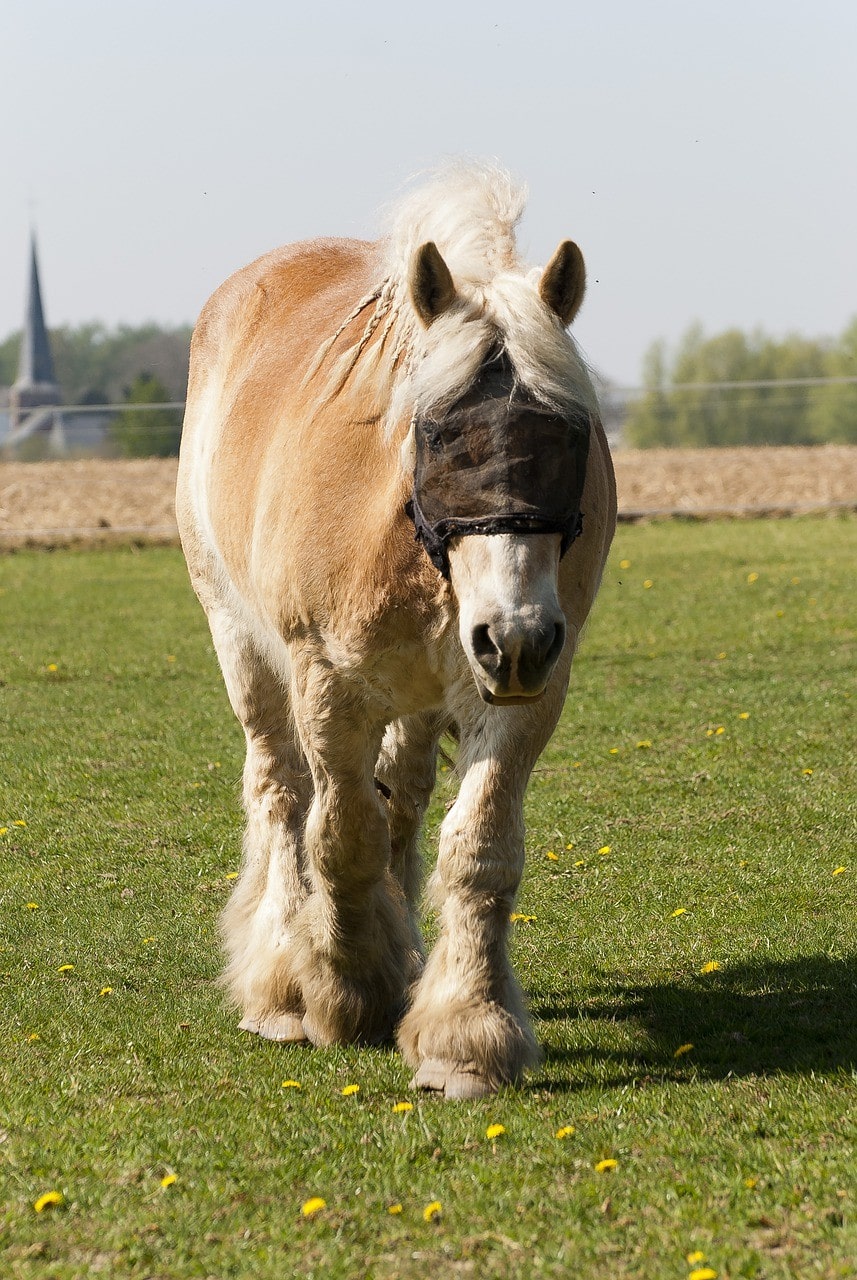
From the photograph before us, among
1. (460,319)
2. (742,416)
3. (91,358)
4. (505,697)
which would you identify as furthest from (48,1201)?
(91,358)

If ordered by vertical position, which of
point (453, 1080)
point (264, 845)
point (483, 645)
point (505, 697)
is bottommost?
point (264, 845)

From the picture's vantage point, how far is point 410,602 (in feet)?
12.2

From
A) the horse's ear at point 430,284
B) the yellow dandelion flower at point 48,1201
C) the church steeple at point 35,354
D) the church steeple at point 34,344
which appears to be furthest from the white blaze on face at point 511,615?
the church steeple at point 34,344

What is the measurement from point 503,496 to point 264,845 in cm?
205

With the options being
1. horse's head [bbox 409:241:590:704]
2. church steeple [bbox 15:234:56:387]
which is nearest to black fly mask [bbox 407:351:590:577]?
horse's head [bbox 409:241:590:704]

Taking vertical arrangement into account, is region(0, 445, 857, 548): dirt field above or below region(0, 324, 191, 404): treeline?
above

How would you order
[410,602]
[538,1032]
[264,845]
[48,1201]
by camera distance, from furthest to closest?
[264,845], [538,1032], [410,602], [48,1201]

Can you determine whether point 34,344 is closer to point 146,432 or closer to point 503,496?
point 146,432

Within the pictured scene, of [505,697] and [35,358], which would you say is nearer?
[505,697]

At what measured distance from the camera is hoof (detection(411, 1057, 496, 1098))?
12.3ft

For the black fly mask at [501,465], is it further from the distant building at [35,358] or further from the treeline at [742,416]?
the distant building at [35,358]

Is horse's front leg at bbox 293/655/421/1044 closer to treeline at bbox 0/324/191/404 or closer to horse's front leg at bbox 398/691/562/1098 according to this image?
horse's front leg at bbox 398/691/562/1098

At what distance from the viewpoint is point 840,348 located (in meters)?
70.2

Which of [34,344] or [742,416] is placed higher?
[742,416]
